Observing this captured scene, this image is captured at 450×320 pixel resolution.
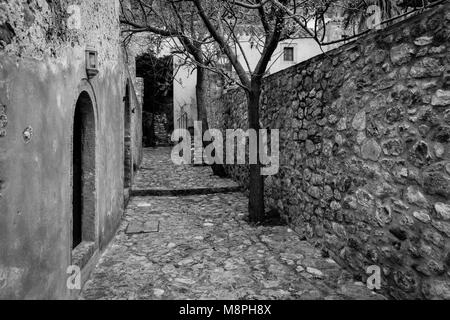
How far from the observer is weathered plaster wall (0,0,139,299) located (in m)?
1.68

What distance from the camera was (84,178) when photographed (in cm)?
352

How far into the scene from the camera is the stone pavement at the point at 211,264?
3014 mm

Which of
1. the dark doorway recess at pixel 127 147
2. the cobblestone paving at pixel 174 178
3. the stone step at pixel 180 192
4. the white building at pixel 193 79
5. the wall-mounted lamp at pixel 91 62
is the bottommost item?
the stone step at pixel 180 192

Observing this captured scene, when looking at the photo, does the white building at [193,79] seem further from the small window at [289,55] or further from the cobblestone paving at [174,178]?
the cobblestone paving at [174,178]

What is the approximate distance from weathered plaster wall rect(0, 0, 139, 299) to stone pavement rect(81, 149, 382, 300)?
881 mm

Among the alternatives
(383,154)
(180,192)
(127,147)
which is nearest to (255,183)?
(180,192)

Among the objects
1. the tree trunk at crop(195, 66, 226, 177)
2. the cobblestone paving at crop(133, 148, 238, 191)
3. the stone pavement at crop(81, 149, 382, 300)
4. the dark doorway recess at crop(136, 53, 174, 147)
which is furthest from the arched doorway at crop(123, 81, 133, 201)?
the dark doorway recess at crop(136, 53, 174, 147)

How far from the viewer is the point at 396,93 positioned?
267 cm

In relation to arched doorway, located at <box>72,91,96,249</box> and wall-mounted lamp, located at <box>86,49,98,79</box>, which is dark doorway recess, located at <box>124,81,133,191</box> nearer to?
arched doorway, located at <box>72,91,96,249</box>

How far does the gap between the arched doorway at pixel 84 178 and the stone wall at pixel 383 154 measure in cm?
256

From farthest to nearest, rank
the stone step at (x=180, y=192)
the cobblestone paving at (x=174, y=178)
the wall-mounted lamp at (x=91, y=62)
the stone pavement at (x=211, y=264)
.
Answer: the cobblestone paving at (x=174, y=178), the stone step at (x=180, y=192), the wall-mounted lamp at (x=91, y=62), the stone pavement at (x=211, y=264)

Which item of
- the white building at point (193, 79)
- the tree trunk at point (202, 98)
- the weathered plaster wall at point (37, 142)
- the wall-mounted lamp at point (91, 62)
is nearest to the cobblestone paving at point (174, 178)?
the tree trunk at point (202, 98)
